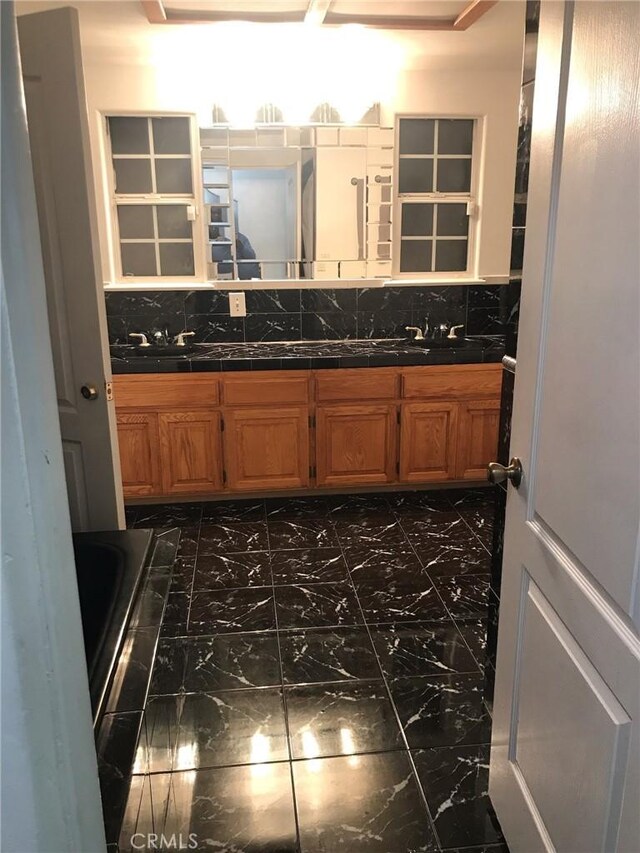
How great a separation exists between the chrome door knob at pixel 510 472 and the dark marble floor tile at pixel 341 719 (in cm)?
94

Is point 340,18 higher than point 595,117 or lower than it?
higher

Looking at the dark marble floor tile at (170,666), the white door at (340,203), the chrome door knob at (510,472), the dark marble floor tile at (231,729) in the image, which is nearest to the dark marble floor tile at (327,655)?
the dark marble floor tile at (231,729)

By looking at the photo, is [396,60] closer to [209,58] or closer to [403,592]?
[209,58]

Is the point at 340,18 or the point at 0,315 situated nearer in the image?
the point at 0,315

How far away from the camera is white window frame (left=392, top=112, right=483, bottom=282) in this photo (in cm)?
388

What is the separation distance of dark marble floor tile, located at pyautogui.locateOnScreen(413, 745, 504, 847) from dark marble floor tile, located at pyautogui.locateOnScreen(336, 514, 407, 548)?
4.53 feet

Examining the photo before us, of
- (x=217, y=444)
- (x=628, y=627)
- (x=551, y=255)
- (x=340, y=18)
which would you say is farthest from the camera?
(x=217, y=444)

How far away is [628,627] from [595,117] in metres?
0.77

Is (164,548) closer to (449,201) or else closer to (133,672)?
(133,672)

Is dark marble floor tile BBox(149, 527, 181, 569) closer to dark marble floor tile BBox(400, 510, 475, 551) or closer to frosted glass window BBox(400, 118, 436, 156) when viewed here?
dark marble floor tile BBox(400, 510, 475, 551)

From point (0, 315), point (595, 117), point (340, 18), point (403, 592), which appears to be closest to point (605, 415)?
point (595, 117)

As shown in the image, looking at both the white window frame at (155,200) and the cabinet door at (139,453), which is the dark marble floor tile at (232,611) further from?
the white window frame at (155,200)

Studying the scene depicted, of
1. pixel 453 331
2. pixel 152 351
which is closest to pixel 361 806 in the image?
pixel 152 351

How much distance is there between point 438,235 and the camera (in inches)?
160
